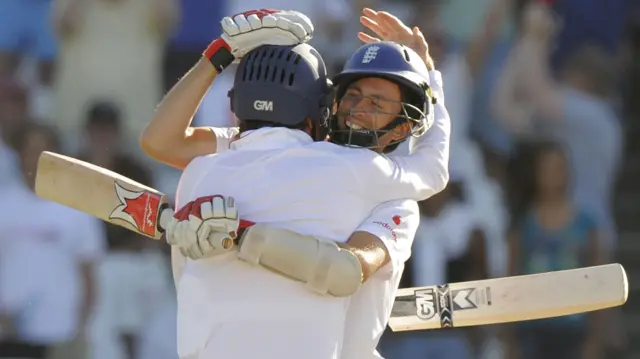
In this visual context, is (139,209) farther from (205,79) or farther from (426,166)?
(426,166)

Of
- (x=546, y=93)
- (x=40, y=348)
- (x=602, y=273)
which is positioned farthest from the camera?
(x=546, y=93)

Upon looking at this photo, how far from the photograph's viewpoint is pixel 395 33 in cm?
436

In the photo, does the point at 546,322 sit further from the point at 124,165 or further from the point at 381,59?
the point at 381,59

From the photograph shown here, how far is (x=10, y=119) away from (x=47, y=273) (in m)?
0.92

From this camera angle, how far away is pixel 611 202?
859 cm

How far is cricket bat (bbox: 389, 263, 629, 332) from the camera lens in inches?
165

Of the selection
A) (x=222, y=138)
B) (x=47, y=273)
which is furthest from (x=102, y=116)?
(x=222, y=138)

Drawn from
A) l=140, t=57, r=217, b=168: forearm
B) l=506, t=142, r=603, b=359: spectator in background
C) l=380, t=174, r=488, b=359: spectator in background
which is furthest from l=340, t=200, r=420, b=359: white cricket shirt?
l=506, t=142, r=603, b=359: spectator in background

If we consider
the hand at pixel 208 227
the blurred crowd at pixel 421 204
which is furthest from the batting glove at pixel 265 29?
the blurred crowd at pixel 421 204

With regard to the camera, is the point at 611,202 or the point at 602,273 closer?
the point at 602,273

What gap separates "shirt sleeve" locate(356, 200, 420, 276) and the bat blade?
667mm

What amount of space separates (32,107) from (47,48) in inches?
13.7

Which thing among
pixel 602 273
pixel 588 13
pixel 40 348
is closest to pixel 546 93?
pixel 588 13

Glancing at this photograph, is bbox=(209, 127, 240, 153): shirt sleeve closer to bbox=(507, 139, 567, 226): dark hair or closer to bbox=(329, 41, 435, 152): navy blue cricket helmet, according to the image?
bbox=(329, 41, 435, 152): navy blue cricket helmet
